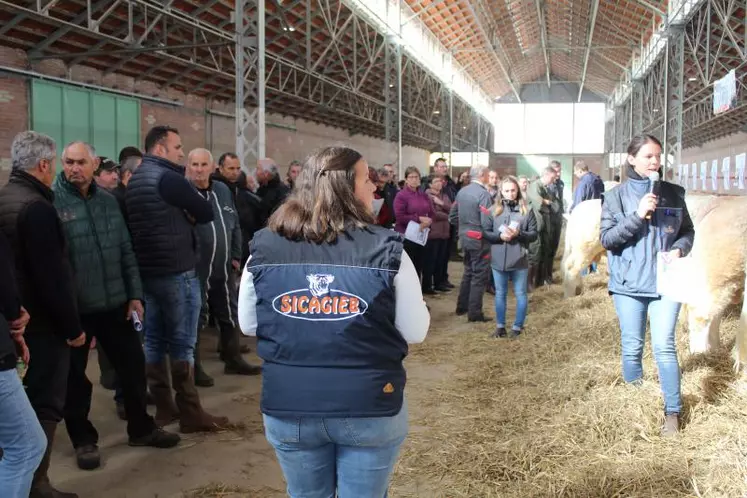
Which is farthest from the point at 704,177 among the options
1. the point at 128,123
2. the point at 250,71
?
the point at 128,123

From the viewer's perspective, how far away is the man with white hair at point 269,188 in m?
6.02

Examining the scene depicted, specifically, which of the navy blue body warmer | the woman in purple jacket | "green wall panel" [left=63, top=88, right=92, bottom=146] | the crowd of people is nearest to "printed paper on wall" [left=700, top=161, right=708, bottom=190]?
the woman in purple jacket

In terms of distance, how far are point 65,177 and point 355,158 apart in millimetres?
1958

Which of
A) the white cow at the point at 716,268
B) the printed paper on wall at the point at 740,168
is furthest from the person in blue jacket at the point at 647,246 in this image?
the printed paper on wall at the point at 740,168

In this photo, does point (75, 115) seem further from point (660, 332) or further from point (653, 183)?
point (660, 332)

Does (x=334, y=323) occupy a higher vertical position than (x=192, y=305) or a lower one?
higher

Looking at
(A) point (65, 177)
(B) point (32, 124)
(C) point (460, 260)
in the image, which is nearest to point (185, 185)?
(A) point (65, 177)

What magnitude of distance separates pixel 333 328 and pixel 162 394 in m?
2.62

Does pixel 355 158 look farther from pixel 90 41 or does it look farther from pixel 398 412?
pixel 90 41

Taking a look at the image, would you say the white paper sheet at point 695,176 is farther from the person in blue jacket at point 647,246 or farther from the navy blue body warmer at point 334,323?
the navy blue body warmer at point 334,323

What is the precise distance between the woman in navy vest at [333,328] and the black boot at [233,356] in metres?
3.33

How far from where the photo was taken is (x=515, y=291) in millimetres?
6102

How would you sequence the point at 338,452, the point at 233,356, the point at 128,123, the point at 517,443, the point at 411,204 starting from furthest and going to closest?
the point at 128,123, the point at 411,204, the point at 233,356, the point at 517,443, the point at 338,452

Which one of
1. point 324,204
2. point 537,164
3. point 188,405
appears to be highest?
point 537,164
